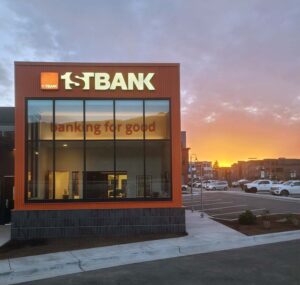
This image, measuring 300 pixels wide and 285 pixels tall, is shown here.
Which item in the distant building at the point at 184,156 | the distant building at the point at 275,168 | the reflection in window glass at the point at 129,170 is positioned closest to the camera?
the reflection in window glass at the point at 129,170

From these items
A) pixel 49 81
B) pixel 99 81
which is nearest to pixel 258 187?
pixel 99 81

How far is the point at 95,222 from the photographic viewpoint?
1620 cm

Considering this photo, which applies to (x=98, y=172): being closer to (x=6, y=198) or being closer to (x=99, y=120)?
(x=99, y=120)

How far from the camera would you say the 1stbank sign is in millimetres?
16641

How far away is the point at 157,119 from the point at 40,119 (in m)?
4.24

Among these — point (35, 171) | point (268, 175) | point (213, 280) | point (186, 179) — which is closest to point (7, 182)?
point (35, 171)

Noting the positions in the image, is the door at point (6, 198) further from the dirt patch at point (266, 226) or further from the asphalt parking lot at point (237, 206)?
the asphalt parking lot at point (237, 206)

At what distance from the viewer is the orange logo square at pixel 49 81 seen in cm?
1661

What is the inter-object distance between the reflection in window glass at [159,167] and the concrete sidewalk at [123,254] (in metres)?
Answer: 1.83

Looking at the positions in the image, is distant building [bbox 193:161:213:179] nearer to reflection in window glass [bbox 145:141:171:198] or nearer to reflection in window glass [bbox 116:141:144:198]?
reflection in window glass [bbox 145:141:171:198]

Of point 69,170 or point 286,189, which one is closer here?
point 69,170

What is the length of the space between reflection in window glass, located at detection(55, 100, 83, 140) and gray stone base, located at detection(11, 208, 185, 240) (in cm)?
273

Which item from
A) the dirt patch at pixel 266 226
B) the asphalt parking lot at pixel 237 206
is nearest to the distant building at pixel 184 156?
the asphalt parking lot at pixel 237 206

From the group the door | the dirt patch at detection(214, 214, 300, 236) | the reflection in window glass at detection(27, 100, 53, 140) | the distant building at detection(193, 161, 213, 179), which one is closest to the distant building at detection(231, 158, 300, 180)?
the distant building at detection(193, 161, 213, 179)
